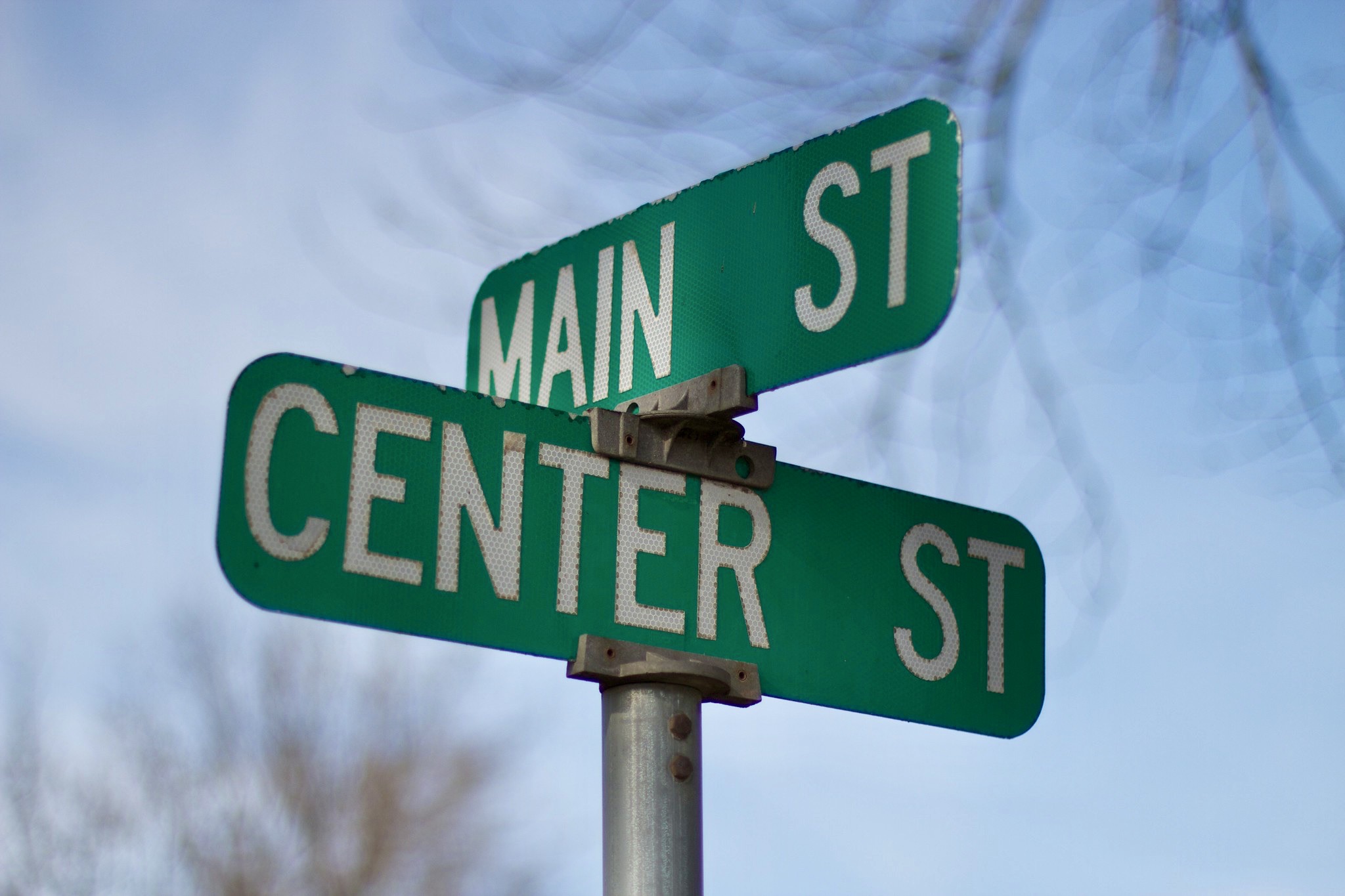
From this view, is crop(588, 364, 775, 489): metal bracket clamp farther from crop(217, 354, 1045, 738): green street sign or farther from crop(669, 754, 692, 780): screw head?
crop(669, 754, 692, 780): screw head

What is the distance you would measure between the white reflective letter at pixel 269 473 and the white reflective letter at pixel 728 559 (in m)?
0.51

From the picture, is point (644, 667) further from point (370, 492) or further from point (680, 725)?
point (370, 492)

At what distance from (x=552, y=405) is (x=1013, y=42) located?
→ 4.46 feet

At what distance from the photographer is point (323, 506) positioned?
2.25 metres

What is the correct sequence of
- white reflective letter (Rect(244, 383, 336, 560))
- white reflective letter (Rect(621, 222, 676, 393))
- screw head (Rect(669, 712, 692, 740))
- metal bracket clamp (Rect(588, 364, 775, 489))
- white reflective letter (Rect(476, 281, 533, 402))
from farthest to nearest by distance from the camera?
white reflective letter (Rect(476, 281, 533, 402))
white reflective letter (Rect(621, 222, 676, 393))
metal bracket clamp (Rect(588, 364, 775, 489))
screw head (Rect(669, 712, 692, 740))
white reflective letter (Rect(244, 383, 336, 560))

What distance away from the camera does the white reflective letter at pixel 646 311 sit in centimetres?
256

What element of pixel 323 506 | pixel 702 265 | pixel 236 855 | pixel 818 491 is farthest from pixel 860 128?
pixel 236 855

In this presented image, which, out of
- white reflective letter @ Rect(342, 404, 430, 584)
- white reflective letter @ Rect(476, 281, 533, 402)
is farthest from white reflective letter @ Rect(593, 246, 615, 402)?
white reflective letter @ Rect(342, 404, 430, 584)

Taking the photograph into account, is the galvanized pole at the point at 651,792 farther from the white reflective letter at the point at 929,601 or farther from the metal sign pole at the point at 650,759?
the white reflective letter at the point at 929,601

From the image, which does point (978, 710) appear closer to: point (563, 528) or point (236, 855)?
point (563, 528)

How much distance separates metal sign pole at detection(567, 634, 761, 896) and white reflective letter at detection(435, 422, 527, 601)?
133 mm

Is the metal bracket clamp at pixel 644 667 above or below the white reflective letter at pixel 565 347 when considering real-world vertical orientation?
below

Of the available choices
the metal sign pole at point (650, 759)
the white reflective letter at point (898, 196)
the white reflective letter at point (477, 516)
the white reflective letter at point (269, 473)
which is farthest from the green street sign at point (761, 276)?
the white reflective letter at point (269, 473)

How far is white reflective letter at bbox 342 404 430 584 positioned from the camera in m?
2.26
